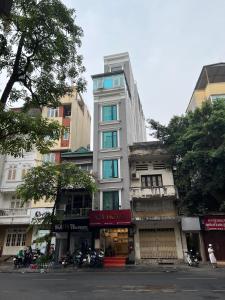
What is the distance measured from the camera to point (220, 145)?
22344 mm

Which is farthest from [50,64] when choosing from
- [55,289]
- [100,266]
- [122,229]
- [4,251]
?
[4,251]

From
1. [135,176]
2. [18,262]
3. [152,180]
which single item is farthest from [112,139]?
[18,262]

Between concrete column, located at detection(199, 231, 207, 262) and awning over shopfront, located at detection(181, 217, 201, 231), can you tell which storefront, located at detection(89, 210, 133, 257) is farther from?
concrete column, located at detection(199, 231, 207, 262)

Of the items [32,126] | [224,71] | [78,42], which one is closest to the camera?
[32,126]

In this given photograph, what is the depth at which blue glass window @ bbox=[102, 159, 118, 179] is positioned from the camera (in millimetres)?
26047

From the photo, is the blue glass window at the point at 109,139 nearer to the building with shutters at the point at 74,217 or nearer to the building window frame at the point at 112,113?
the building window frame at the point at 112,113

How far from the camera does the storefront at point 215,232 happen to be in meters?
→ 21.4

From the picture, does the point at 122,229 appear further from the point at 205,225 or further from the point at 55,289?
the point at 55,289

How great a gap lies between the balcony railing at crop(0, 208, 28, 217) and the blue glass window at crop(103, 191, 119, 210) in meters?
8.91

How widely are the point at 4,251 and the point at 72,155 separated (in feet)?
39.8

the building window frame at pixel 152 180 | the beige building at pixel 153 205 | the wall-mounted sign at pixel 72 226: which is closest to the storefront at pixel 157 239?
the beige building at pixel 153 205

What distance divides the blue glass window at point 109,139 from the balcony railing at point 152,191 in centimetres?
521

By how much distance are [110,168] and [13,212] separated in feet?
37.4

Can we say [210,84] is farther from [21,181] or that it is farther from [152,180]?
[21,181]
